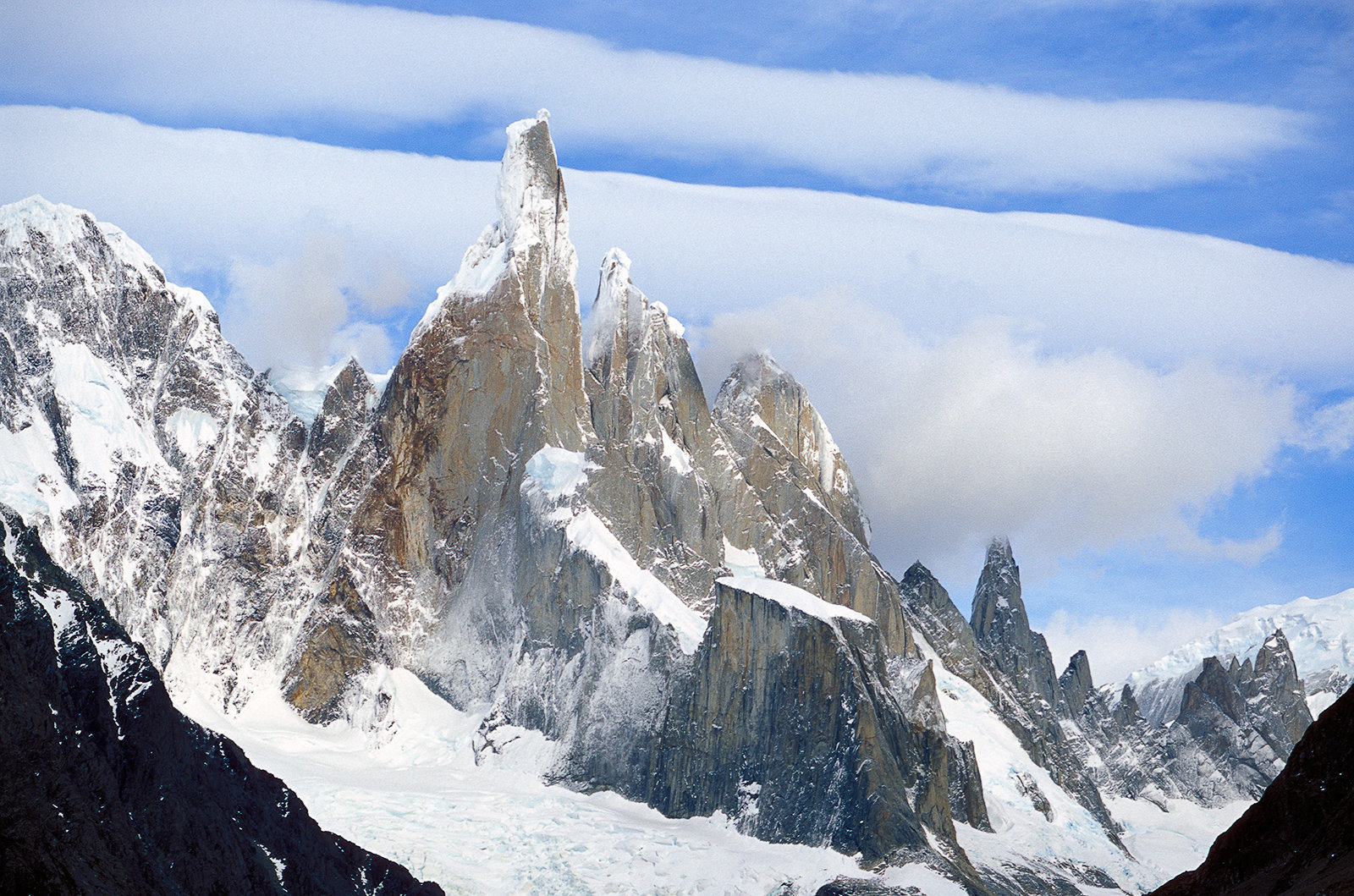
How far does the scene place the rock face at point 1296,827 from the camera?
7156 centimetres

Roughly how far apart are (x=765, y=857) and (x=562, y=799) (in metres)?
22.8

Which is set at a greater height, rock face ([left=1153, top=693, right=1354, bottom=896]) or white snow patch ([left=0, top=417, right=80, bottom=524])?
white snow patch ([left=0, top=417, right=80, bottom=524])

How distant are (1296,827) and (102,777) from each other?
231 ft

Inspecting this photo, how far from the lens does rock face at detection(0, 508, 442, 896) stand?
10019cm

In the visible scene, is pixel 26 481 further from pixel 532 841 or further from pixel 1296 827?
pixel 1296 827

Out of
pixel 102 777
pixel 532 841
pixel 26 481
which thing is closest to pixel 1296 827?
pixel 102 777

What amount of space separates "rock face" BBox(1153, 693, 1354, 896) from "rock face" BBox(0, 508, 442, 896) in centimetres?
5867

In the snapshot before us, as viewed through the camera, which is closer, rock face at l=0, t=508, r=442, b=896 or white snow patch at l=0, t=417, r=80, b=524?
rock face at l=0, t=508, r=442, b=896

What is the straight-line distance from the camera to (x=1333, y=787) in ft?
244

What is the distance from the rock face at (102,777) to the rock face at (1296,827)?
58666mm

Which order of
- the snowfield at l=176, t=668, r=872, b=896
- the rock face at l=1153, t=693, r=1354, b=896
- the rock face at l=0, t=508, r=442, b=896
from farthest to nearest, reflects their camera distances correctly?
1. the snowfield at l=176, t=668, r=872, b=896
2. the rock face at l=0, t=508, r=442, b=896
3. the rock face at l=1153, t=693, r=1354, b=896

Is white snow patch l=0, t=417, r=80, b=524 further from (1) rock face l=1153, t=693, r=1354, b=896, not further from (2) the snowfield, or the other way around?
(1) rock face l=1153, t=693, r=1354, b=896

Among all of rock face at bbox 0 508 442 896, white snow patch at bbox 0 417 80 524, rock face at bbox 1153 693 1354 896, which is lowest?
rock face at bbox 1153 693 1354 896

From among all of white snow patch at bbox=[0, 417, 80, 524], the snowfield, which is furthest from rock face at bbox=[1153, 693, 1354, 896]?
white snow patch at bbox=[0, 417, 80, 524]
